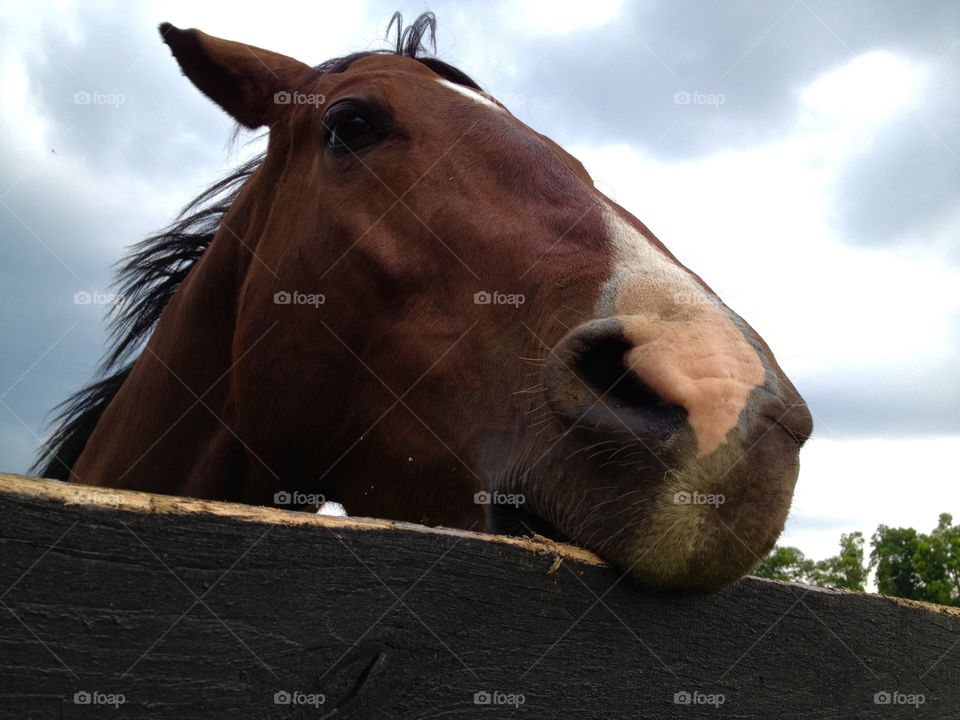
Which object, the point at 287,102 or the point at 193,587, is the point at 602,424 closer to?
the point at 193,587

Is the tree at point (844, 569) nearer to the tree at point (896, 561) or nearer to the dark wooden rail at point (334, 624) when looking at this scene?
the tree at point (896, 561)

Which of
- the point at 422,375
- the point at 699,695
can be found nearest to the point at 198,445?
the point at 422,375

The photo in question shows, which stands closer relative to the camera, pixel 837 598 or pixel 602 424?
pixel 602 424

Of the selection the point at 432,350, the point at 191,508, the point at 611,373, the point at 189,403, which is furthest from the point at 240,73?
the point at 191,508

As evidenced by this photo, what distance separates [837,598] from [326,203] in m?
1.89

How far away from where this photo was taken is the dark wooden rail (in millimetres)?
808

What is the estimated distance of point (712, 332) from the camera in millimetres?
1512

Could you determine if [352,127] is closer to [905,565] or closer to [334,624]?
[334,624]

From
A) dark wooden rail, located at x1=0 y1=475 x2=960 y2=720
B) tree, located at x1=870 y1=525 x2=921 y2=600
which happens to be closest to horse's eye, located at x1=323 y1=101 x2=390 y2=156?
dark wooden rail, located at x1=0 y1=475 x2=960 y2=720

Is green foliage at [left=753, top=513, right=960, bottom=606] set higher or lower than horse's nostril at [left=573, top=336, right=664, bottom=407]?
higher

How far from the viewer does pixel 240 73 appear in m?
3.12

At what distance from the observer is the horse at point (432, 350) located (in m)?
1.41

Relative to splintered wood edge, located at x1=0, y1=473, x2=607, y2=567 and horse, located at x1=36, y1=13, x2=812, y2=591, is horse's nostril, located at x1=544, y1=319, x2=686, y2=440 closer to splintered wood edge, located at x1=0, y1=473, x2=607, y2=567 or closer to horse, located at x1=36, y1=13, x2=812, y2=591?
horse, located at x1=36, y1=13, x2=812, y2=591

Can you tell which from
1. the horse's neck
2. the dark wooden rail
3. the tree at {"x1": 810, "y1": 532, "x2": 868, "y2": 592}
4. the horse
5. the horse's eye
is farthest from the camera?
the tree at {"x1": 810, "y1": 532, "x2": 868, "y2": 592}
